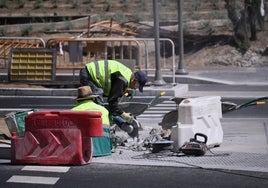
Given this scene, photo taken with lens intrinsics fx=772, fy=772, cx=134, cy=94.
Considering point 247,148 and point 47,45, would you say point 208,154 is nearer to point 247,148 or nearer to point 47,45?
point 247,148

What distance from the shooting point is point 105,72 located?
461 inches

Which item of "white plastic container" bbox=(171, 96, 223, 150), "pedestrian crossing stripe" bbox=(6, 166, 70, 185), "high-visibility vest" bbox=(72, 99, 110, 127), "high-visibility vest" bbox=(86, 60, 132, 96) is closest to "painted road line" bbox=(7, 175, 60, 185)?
"pedestrian crossing stripe" bbox=(6, 166, 70, 185)

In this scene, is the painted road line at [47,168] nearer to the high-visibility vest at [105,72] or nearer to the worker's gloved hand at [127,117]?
the worker's gloved hand at [127,117]

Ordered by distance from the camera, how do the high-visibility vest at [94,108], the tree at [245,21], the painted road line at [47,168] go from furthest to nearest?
the tree at [245,21]
the high-visibility vest at [94,108]
the painted road line at [47,168]

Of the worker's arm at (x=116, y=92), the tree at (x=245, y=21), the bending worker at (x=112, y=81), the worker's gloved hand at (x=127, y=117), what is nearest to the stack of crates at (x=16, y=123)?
the bending worker at (x=112, y=81)

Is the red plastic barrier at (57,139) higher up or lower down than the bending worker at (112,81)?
lower down

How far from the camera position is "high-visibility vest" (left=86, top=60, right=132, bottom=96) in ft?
38.2

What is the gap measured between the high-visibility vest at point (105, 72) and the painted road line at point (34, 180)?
2.68 metres

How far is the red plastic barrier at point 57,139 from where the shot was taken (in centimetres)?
1011

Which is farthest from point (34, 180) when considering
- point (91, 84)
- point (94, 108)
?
point (91, 84)

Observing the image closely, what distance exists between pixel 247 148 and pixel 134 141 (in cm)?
173

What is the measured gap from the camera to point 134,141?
39.2 feet

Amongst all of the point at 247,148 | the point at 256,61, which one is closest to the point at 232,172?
the point at 247,148

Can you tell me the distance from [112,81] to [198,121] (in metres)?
1.45
